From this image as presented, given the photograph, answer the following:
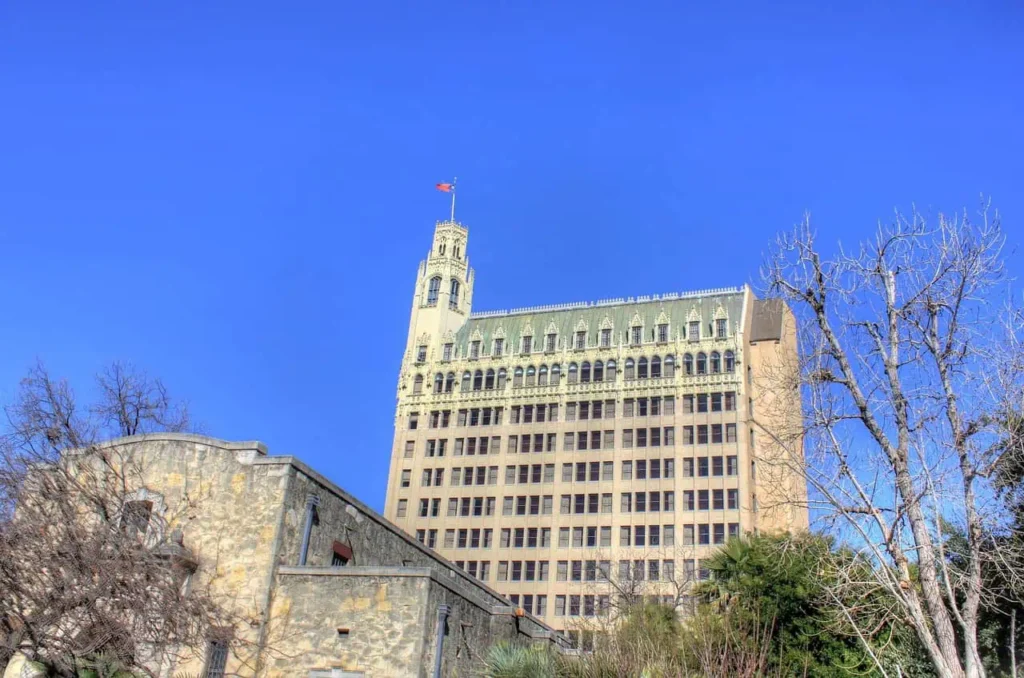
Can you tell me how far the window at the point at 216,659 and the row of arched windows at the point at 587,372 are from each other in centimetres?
5452

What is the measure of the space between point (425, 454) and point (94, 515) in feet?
172

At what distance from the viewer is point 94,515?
93.2 ft

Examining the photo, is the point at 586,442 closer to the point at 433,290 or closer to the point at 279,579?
the point at 433,290

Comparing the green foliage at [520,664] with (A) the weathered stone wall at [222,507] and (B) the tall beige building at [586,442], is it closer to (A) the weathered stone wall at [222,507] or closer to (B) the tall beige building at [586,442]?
(A) the weathered stone wall at [222,507]

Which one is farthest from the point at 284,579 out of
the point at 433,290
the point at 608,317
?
the point at 433,290

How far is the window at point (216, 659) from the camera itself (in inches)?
1037

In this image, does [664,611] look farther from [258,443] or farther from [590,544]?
[590,544]

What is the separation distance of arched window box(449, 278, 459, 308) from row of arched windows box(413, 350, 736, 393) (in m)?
8.72

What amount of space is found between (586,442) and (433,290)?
78.9 feet

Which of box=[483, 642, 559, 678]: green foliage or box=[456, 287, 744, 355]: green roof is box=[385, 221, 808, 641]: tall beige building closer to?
box=[456, 287, 744, 355]: green roof

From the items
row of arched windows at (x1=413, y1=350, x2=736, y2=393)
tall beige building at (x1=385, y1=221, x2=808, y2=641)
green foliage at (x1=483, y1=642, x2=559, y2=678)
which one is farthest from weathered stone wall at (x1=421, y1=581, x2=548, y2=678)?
row of arched windows at (x1=413, y1=350, x2=736, y2=393)

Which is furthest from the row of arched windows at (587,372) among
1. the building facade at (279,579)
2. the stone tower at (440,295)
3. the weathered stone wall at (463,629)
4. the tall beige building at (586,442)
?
the building facade at (279,579)

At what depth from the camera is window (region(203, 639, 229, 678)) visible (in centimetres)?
2633

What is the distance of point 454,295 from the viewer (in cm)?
9031
